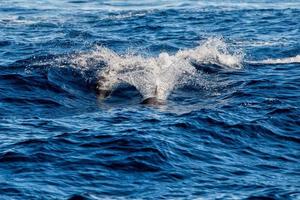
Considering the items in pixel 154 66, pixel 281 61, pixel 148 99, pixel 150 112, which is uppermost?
pixel 281 61

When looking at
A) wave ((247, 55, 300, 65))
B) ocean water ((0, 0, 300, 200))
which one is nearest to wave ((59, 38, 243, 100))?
ocean water ((0, 0, 300, 200))

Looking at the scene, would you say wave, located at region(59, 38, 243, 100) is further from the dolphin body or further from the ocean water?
the dolphin body

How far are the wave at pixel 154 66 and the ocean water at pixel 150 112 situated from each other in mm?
53

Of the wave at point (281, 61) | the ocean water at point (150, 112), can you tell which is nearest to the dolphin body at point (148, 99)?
the ocean water at point (150, 112)

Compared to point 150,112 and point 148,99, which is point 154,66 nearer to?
point 148,99

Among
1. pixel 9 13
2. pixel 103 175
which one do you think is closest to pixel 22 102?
pixel 103 175

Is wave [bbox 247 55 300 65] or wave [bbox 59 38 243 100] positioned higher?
wave [bbox 247 55 300 65]

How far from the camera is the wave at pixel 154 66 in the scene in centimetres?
2312

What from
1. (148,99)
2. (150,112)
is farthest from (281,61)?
(150,112)

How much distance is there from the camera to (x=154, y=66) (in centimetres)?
2480

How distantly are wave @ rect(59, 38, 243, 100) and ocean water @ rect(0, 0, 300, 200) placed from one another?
0.05 m

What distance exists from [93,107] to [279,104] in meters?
5.16

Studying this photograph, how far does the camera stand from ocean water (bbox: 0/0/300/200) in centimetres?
1507

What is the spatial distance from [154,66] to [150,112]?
4.71 metres
